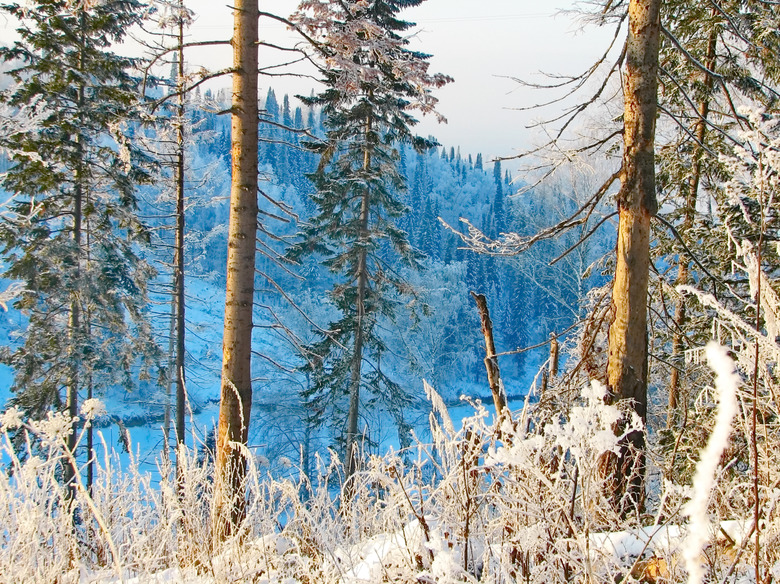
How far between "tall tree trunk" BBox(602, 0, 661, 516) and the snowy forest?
2 cm

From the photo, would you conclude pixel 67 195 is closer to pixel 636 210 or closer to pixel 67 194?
pixel 67 194

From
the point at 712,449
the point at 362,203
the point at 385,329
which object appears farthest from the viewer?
the point at 362,203

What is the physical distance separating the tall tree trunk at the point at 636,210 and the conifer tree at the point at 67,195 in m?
9.57

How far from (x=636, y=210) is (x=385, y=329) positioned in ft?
28.7

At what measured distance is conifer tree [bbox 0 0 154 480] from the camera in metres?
10.1

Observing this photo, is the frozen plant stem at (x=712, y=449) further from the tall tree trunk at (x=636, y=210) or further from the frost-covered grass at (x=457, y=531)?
the tall tree trunk at (x=636, y=210)

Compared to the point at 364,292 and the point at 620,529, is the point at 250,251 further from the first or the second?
the point at 364,292

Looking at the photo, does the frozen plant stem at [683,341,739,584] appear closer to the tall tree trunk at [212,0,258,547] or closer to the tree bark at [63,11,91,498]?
the tall tree trunk at [212,0,258,547]

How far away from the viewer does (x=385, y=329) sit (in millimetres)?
12164

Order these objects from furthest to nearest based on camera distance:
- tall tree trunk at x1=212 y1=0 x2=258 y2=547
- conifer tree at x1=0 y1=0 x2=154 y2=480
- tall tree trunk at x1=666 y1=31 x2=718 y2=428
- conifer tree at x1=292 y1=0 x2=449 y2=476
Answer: conifer tree at x1=292 y1=0 x2=449 y2=476
conifer tree at x1=0 y1=0 x2=154 y2=480
tall tree trunk at x1=666 y1=31 x2=718 y2=428
tall tree trunk at x1=212 y1=0 x2=258 y2=547

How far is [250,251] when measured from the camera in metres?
4.93

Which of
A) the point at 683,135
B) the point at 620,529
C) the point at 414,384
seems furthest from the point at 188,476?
the point at 414,384

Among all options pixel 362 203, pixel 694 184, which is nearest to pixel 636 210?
→ pixel 694 184

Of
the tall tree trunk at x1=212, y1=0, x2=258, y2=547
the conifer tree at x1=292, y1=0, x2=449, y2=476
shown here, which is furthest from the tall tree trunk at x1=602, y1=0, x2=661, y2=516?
the conifer tree at x1=292, y1=0, x2=449, y2=476
